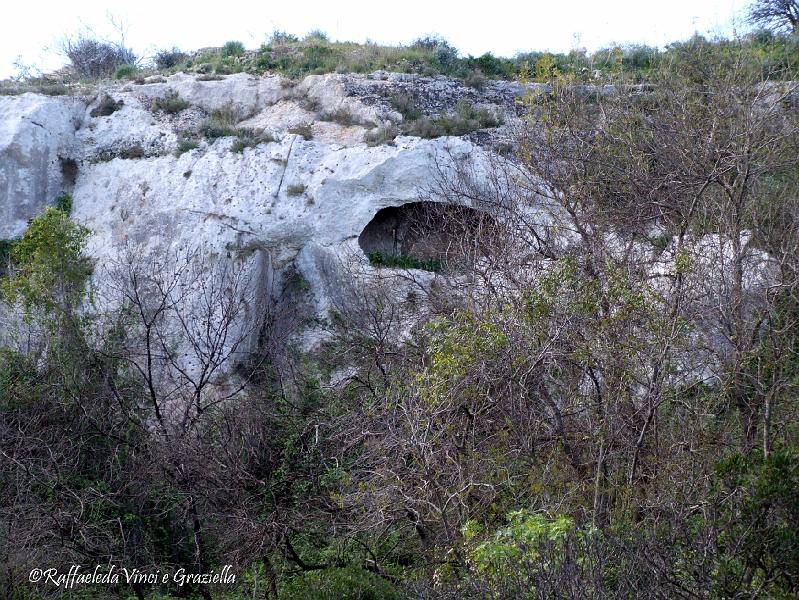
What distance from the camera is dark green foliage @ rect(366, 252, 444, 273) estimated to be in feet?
49.0

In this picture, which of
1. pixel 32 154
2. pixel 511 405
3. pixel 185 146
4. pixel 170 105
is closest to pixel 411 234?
pixel 185 146

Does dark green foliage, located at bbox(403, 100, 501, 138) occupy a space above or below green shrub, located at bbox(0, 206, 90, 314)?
above

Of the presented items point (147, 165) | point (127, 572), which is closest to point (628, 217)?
point (127, 572)

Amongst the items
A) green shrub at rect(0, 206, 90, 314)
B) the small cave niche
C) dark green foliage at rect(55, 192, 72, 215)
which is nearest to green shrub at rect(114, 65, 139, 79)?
dark green foliage at rect(55, 192, 72, 215)

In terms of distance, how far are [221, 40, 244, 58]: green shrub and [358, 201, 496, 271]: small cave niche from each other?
23.3ft

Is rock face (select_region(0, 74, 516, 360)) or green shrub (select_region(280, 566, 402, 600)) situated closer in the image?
green shrub (select_region(280, 566, 402, 600))

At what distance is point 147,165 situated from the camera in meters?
16.6

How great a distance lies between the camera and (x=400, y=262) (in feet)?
49.5

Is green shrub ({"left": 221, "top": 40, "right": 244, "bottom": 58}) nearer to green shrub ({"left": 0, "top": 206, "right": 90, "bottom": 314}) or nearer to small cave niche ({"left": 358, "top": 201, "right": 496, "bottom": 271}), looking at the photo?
small cave niche ({"left": 358, "top": 201, "right": 496, "bottom": 271})

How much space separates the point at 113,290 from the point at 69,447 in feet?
13.7

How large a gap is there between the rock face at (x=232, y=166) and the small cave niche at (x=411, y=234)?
0.48m

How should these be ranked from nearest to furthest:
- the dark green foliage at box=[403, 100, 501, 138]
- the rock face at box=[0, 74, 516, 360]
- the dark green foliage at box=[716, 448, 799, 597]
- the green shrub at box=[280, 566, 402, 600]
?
the dark green foliage at box=[716, 448, 799, 597] < the green shrub at box=[280, 566, 402, 600] < the rock face at box=[0, 74, 516, 360] < the dark green foliage at box=[403, 100, 501, 138]

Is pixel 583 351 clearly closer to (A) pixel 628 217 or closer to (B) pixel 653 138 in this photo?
(A) pixel 628 217

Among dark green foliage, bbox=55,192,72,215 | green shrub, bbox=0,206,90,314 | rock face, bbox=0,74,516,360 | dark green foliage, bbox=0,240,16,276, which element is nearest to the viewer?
green shrub, bbox=0,206,90,314
